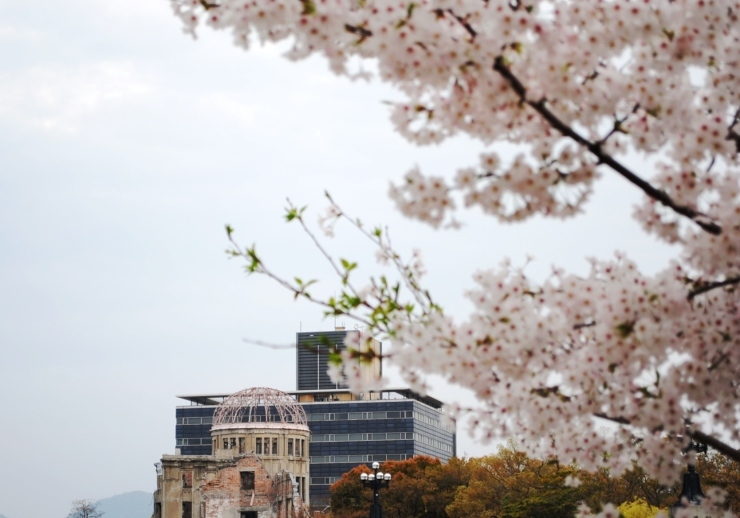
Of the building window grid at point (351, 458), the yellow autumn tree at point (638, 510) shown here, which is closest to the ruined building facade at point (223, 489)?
the yellow autumn tree at point (638, 510)

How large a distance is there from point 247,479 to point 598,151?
42.5m

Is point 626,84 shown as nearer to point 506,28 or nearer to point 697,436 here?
point 506,28

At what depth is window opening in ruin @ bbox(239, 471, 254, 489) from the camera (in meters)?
45.2

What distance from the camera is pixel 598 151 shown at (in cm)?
492

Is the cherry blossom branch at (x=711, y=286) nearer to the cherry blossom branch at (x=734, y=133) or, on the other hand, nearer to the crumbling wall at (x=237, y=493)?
the cherry blossom branch at (x=734, y=133)

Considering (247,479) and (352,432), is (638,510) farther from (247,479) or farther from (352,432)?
(352,432)

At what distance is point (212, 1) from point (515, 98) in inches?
70.5

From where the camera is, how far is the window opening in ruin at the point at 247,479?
1778 inches

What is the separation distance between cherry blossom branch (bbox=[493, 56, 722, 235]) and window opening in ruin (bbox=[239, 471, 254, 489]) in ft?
138

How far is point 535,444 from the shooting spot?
24.3 ft

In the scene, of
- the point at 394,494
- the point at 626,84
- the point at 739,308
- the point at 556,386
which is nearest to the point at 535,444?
the point at 556,386

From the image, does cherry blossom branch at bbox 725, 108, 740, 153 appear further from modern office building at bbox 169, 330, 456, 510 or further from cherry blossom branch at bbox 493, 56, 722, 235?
modern office building at bbox 169, 330, 456, 510

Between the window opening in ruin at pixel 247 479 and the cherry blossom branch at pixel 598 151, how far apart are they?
42008 mm

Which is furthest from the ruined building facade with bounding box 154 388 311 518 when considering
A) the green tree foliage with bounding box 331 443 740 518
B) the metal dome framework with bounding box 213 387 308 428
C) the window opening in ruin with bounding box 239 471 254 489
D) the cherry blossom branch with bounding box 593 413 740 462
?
the cherry blossom branch with bounding box 593 413 740 462
